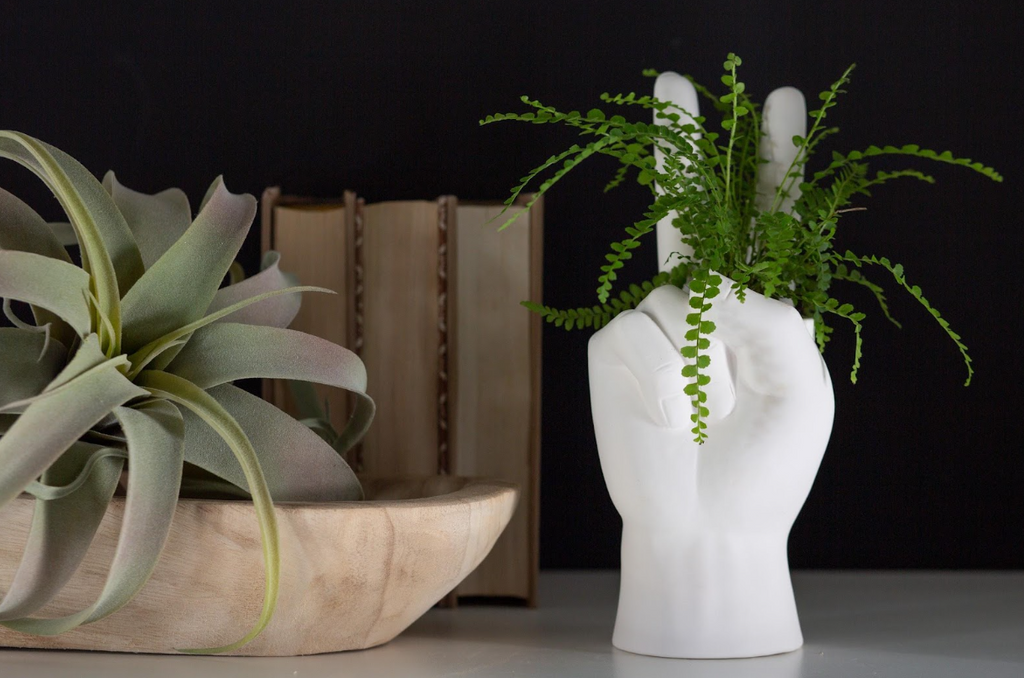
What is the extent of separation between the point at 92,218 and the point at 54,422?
13 centimetres

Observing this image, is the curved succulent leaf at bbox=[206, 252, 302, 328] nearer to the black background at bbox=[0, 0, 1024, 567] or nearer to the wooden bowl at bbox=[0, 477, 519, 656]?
the wooden bowl at bbox=[0, 477, 519, 656]

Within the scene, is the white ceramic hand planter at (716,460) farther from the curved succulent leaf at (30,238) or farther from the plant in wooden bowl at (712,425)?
the curved succulent leaf at (30,238)

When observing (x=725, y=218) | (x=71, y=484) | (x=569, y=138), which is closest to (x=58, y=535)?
(x=71, y=484)

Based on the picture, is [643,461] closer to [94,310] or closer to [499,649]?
[499,649]

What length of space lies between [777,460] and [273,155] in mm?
564

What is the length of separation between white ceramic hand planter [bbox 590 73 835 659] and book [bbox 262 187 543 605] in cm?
16

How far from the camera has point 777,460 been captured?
0.70m

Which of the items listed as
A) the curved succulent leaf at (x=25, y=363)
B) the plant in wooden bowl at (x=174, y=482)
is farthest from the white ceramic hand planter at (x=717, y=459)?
the curved succulent leaf at (x=25, y=363)

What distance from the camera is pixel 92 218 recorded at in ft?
2.04

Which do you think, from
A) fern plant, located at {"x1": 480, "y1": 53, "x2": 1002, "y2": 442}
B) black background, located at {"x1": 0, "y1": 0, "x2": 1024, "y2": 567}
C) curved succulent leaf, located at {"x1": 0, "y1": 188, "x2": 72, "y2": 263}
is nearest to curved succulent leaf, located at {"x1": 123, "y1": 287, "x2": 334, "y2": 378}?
curved succulent leaf, located at {"x1": 0, "y1": 188, "x2": 72, "y2": 263}

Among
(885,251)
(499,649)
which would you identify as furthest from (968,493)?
(499,649)

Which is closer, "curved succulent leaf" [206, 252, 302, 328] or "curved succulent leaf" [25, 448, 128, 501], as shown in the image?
"curved succulent leaf" [25, 448, 128, 501]

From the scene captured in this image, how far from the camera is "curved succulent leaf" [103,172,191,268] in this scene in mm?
746

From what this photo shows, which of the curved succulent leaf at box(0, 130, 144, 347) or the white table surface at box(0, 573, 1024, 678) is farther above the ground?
the curved succulent leaf at box(0, 130, 144, 347)
